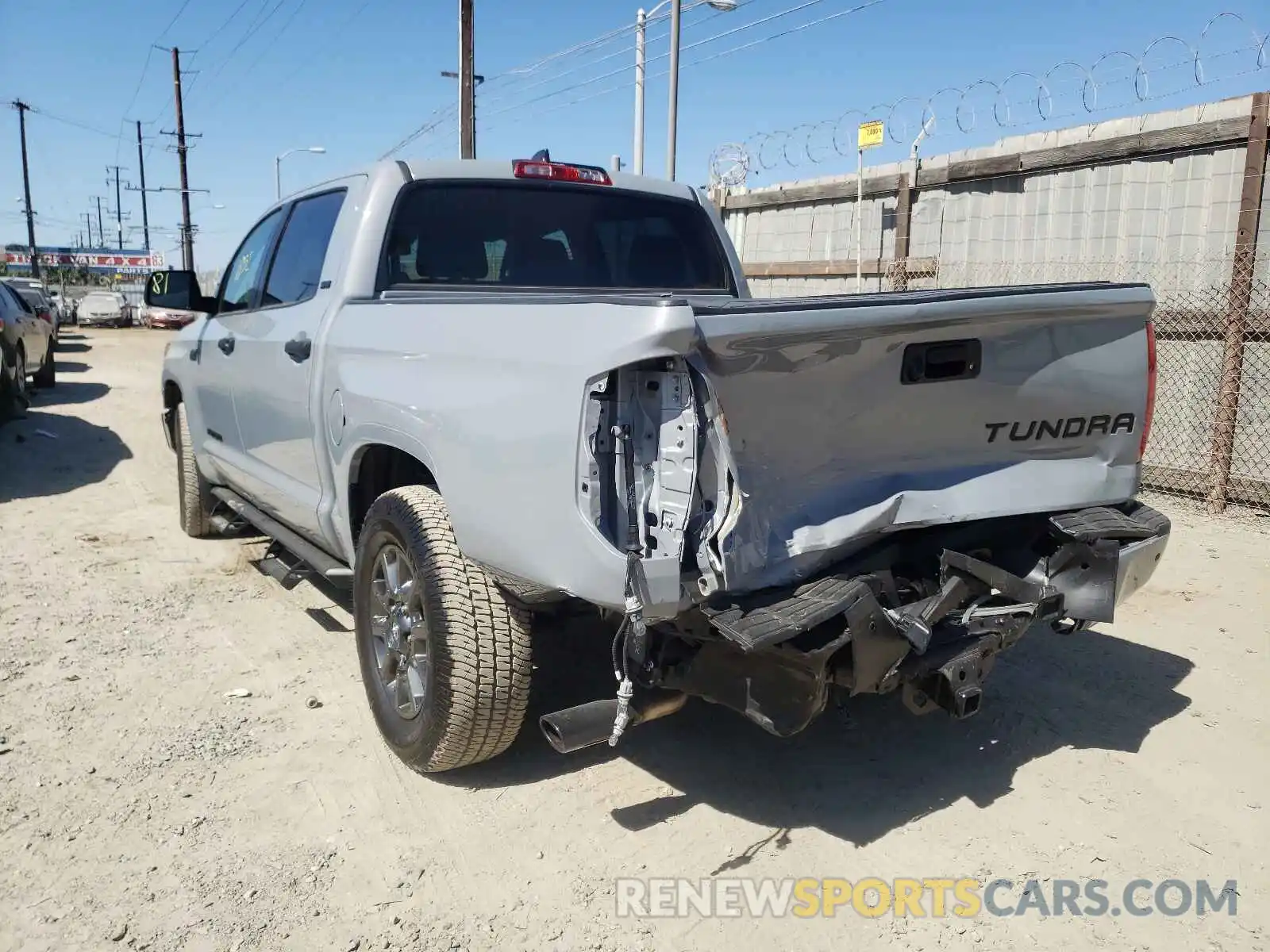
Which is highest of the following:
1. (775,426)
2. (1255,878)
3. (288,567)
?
(775,426)

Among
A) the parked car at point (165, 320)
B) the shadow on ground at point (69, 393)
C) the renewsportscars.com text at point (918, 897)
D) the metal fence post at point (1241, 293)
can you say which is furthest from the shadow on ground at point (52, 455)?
the parked car at point (165, 320)

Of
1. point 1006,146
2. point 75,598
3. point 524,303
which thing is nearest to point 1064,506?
point 524,303

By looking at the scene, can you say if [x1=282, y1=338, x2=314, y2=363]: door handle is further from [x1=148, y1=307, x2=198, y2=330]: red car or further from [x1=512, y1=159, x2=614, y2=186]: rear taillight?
[x1=148, y1=307, x2=198, y2=330]: red car

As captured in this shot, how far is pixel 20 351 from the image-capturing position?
38.9ft

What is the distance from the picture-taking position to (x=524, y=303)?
286 centimetres

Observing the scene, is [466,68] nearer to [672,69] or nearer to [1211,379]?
[672,69]

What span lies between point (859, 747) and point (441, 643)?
161 centimetres

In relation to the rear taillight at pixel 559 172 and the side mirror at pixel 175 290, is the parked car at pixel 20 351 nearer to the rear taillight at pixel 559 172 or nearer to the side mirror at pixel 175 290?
the side mirror at pixel 175 290

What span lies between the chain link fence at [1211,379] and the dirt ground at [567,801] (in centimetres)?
258

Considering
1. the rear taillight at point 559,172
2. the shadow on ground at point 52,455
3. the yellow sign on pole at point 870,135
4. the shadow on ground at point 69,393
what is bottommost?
the shadow on ground at point 52,455

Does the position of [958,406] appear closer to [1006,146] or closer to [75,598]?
[75,598]

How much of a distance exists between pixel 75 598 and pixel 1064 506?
4.89 metres

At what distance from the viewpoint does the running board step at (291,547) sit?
419cm

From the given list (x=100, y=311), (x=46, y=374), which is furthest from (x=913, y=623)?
(x=100, y=311)
